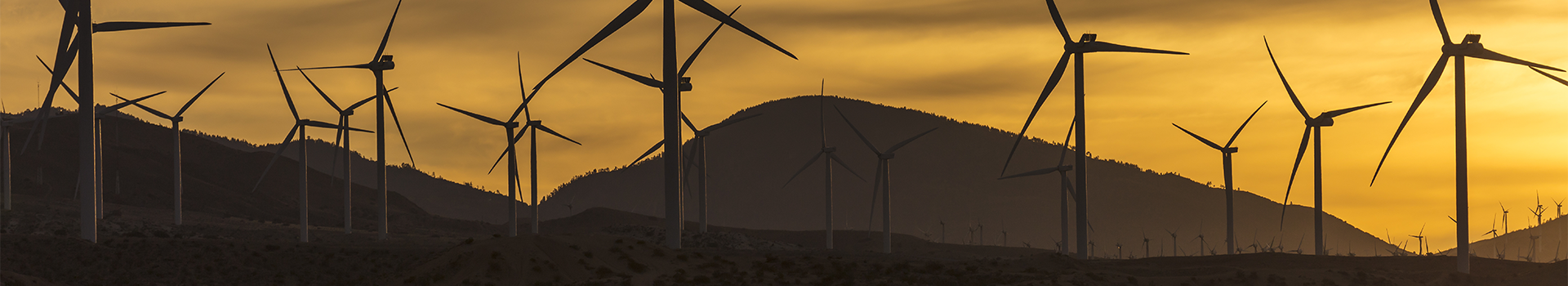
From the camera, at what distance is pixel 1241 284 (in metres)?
53.8

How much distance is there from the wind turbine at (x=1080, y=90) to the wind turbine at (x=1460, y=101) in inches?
495

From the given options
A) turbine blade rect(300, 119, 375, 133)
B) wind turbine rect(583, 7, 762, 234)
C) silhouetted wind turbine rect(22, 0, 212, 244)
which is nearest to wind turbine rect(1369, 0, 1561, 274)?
wind turbine rect(583, 7, 762, 234)

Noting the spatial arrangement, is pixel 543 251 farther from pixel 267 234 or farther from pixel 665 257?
pixel 267 234

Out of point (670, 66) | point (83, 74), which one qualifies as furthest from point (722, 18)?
point (83, 74)

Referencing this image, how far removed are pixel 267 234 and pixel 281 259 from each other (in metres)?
36.4

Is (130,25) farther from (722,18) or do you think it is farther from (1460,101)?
(1460,101)

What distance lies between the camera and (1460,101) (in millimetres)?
57438

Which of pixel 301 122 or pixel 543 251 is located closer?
pixel 543 251

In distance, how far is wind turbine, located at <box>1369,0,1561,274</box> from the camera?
57.4 m

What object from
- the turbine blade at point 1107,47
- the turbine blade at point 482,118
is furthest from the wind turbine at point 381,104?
the turbine blade at point 1107,47

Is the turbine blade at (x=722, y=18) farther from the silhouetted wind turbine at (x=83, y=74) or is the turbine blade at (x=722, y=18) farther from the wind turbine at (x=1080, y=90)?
the silhouetted wind turbine at (x=83, y=74)

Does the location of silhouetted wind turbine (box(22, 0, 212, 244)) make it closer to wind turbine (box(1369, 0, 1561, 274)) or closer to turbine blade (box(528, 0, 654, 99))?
turbine blade (box(528, 0, 654, 99))

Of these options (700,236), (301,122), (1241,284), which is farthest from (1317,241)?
(301,122)

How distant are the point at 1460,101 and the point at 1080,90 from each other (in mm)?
18185
